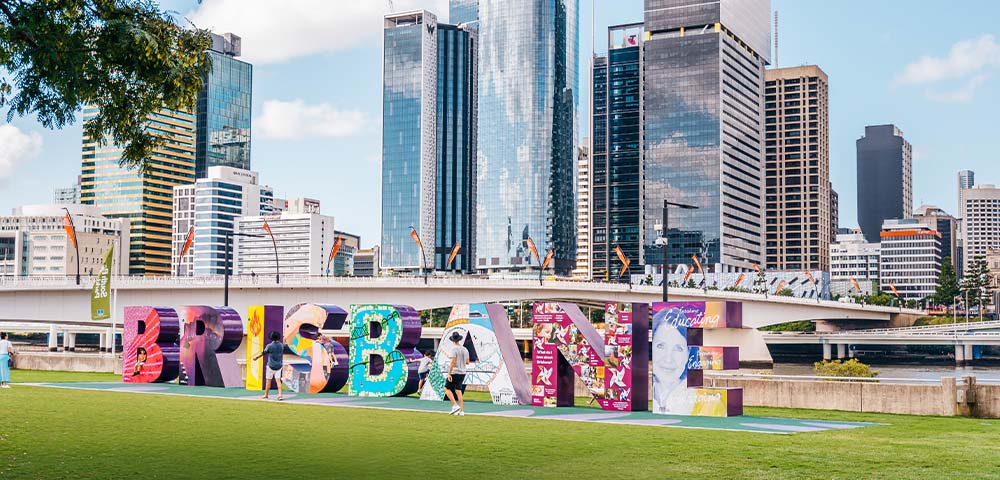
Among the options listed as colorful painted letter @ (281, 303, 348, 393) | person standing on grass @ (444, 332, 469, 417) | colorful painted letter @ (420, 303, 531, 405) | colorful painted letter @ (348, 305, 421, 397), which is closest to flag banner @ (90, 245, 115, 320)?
colorful painted letter @ (281, 303, 348, 393)

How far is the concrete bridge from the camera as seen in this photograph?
8294 cm

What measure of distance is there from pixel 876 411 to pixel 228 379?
20270mm

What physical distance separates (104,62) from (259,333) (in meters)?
19.8

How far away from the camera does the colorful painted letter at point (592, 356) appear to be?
91.2 feet

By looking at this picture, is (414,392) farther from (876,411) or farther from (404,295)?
(404,295)

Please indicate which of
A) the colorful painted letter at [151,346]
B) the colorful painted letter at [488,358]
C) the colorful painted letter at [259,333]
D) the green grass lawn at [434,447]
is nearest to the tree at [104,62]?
the green grass lawn at [434,447]

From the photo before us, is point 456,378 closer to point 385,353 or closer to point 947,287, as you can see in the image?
point 385,353

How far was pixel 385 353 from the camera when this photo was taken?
106 feet

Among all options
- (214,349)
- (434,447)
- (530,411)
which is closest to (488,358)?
(530,411)

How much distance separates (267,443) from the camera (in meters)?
18.5

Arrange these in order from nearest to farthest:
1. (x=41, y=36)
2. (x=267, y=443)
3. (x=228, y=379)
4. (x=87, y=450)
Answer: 1. (x=41, y=36)
2. (x=87, y=450)
3. (x=267, y=443)
4. (x=228, y=379)

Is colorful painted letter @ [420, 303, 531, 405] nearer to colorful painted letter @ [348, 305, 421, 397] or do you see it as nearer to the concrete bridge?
colorful painted letter @ [348, 305, 421, 397]

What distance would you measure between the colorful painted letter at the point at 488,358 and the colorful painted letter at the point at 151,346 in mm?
11401

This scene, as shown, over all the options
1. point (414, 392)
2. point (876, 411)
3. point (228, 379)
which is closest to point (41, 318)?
point (228, 379)
